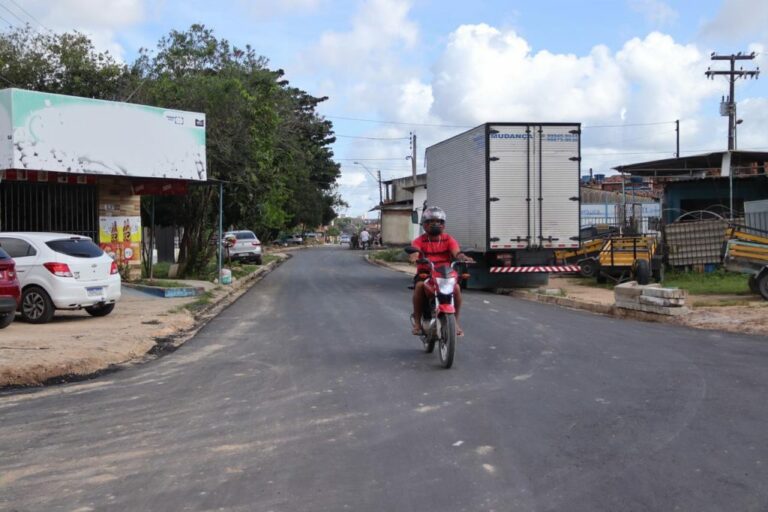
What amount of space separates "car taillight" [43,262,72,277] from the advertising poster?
6.50 metres

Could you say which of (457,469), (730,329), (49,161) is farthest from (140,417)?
(49,161)

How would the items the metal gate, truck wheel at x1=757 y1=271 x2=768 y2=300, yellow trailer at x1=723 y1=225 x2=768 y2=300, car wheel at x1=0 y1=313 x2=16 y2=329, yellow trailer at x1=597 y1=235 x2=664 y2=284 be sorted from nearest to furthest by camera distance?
car wheel at x1=0 y1=313 x2=16 y2=329 < truck wheel at x1=757 y1=271 x2=768 y2=300 < yellow trailer at x1=723 y1=225 x2=768 y2=300 < the metal gate < yellow trailer at x1=597 y1=235 x2=664 y2=284

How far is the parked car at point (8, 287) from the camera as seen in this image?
1062 centimetres

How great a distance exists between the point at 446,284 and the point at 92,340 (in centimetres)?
529

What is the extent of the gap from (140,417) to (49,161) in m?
10.8

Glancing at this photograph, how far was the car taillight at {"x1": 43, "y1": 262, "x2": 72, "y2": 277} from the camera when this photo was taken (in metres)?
12.0

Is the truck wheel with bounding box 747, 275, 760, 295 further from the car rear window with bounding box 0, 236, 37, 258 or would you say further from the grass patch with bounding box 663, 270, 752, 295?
the car rear window with bounding box 0, 236, 37, 258

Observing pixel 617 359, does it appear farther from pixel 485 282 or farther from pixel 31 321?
pixel 485 282

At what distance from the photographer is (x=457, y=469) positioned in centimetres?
480

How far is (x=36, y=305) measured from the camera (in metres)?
12.1

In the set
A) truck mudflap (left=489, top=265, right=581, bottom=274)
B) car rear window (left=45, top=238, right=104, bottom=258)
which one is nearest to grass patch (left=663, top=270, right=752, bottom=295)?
truck mudflap (left=489, top=265, right=581, bottom=274)

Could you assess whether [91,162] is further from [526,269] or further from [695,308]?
[695,308]

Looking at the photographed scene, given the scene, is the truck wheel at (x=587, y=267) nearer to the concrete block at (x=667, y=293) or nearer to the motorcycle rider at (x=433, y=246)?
the concrete block at (x=667, y=293)

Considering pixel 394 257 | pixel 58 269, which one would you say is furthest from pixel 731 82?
pixel 58 269
